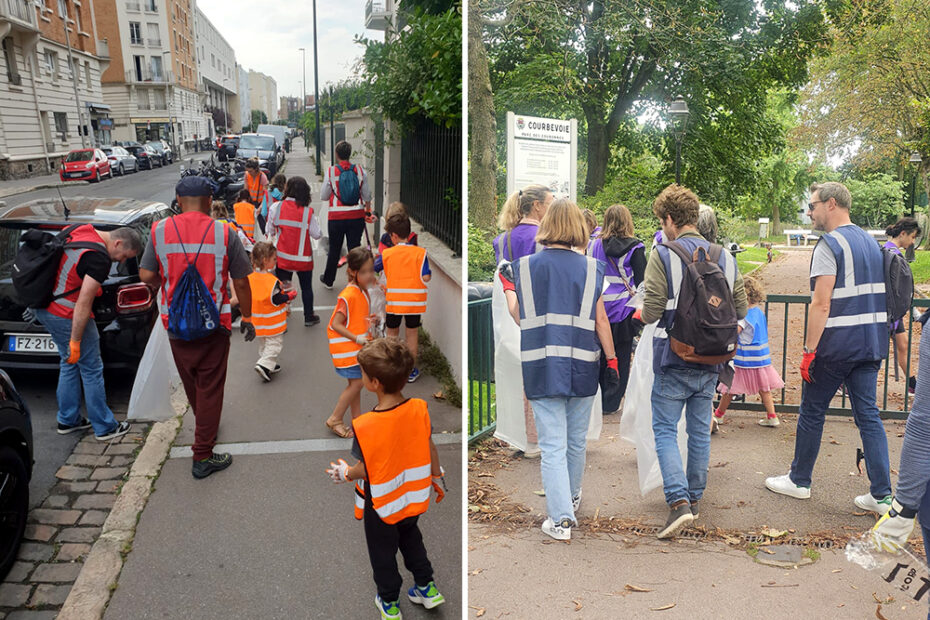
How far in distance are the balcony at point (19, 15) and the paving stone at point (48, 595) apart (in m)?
2.12

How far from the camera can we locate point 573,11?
837 cm

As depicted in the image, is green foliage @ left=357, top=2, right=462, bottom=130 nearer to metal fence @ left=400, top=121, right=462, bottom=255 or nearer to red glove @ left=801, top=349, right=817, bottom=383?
metal fence @ left=400, top=121, right=462, bottom=255

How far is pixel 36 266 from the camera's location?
3.81 meters

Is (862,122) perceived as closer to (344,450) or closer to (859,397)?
(859,397)

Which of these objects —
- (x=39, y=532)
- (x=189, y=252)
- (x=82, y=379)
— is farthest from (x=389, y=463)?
(x=82, y=379)

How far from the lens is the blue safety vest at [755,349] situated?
4883 mm

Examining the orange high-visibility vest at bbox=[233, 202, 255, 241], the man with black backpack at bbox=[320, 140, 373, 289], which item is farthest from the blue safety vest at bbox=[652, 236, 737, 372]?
the orange high-visibility vest at bbox=[233, 202, 255, 241]

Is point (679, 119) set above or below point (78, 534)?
above

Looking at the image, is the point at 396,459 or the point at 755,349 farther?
the point at 755,349

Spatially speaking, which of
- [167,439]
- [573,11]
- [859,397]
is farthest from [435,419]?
[573,11]

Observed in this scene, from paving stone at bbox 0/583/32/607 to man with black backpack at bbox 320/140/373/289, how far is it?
5.23 meters

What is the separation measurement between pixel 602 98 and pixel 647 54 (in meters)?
0.72

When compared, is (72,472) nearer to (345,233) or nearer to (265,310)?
(265,310)

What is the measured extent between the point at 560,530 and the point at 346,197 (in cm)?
521
